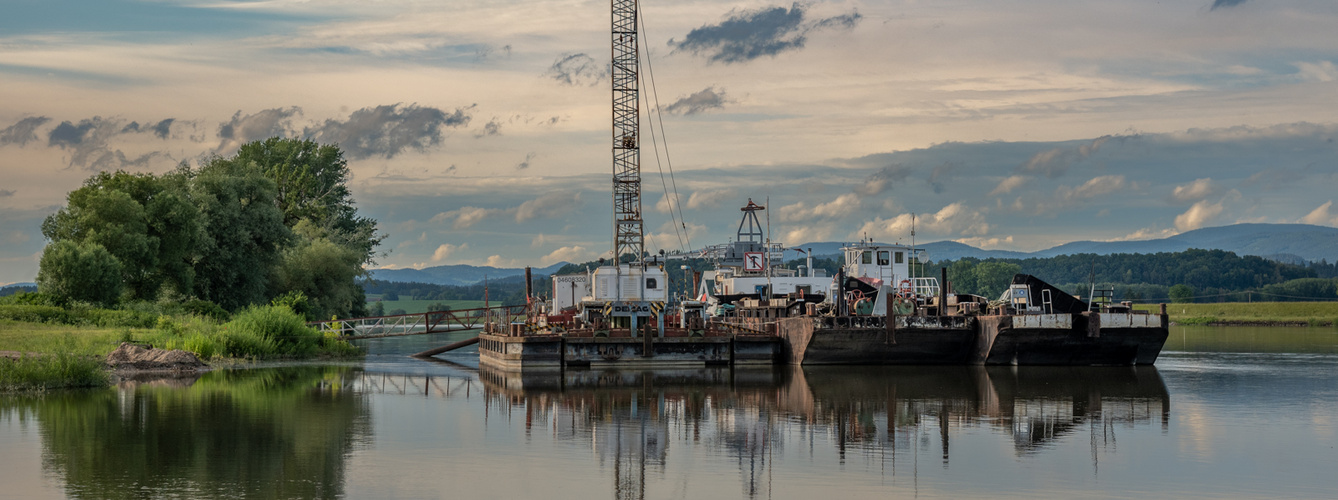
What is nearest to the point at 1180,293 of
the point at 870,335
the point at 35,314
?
the point at 870,335

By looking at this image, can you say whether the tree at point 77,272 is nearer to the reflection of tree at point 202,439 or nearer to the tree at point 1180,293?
the reflection of tree at point 202,439

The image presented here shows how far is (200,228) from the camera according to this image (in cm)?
6619

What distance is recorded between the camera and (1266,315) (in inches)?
4956

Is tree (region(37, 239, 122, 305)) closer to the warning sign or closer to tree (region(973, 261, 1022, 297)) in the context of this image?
the warning sign

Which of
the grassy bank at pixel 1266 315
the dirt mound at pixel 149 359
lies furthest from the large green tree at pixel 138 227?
the grassy bank at pixel 1266 315

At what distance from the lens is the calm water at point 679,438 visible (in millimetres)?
21562

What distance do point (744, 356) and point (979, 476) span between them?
29.4 m

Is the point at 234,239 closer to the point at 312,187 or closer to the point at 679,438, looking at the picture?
the point at 312,187

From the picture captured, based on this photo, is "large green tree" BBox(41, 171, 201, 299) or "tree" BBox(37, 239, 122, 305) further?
"large green tree" BBox(41, 171, 201, 299)

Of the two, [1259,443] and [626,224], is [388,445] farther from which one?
[626,224]

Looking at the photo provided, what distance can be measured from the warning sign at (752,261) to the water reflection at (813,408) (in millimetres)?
21356

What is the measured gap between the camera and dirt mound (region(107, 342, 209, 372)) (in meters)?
43.1

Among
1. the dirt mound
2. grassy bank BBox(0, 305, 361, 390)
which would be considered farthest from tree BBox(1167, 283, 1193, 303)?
the dirt mound

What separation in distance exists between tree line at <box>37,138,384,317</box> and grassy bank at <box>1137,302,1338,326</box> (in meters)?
80.0
